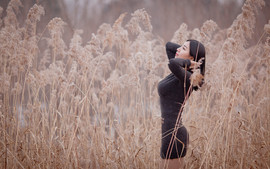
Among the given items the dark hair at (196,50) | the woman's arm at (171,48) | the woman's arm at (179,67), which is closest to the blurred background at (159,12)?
the woman's arm at (171,48)

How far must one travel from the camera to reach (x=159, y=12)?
16.5 ft

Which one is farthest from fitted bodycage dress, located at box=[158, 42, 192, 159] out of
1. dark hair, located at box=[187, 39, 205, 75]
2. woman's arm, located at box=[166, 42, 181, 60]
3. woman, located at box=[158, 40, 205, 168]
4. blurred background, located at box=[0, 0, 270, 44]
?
blurred background, located at box=[0, 0, 270, 44]

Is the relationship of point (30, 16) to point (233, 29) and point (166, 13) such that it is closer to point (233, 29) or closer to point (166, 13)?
point (233, 29)

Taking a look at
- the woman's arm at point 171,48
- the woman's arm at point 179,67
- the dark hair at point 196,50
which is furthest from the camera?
the woman's arm at point 171,48

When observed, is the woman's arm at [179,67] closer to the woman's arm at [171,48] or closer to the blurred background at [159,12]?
the woman's arm at [171,48]

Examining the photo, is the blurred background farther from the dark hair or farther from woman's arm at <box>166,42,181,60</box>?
the dark hair

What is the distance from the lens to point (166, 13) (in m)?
5.00

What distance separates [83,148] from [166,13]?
373 cm

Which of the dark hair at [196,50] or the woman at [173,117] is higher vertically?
the dark hair at [196,50]

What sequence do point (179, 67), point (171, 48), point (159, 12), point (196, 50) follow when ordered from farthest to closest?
point (159, 12), point (171, 48), point (196, 50), point (179, 67)

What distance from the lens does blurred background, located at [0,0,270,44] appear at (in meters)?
3.92

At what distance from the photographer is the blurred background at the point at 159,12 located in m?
3.92

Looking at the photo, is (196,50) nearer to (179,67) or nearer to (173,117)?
(179,67)

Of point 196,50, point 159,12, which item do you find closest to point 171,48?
point 196,50
